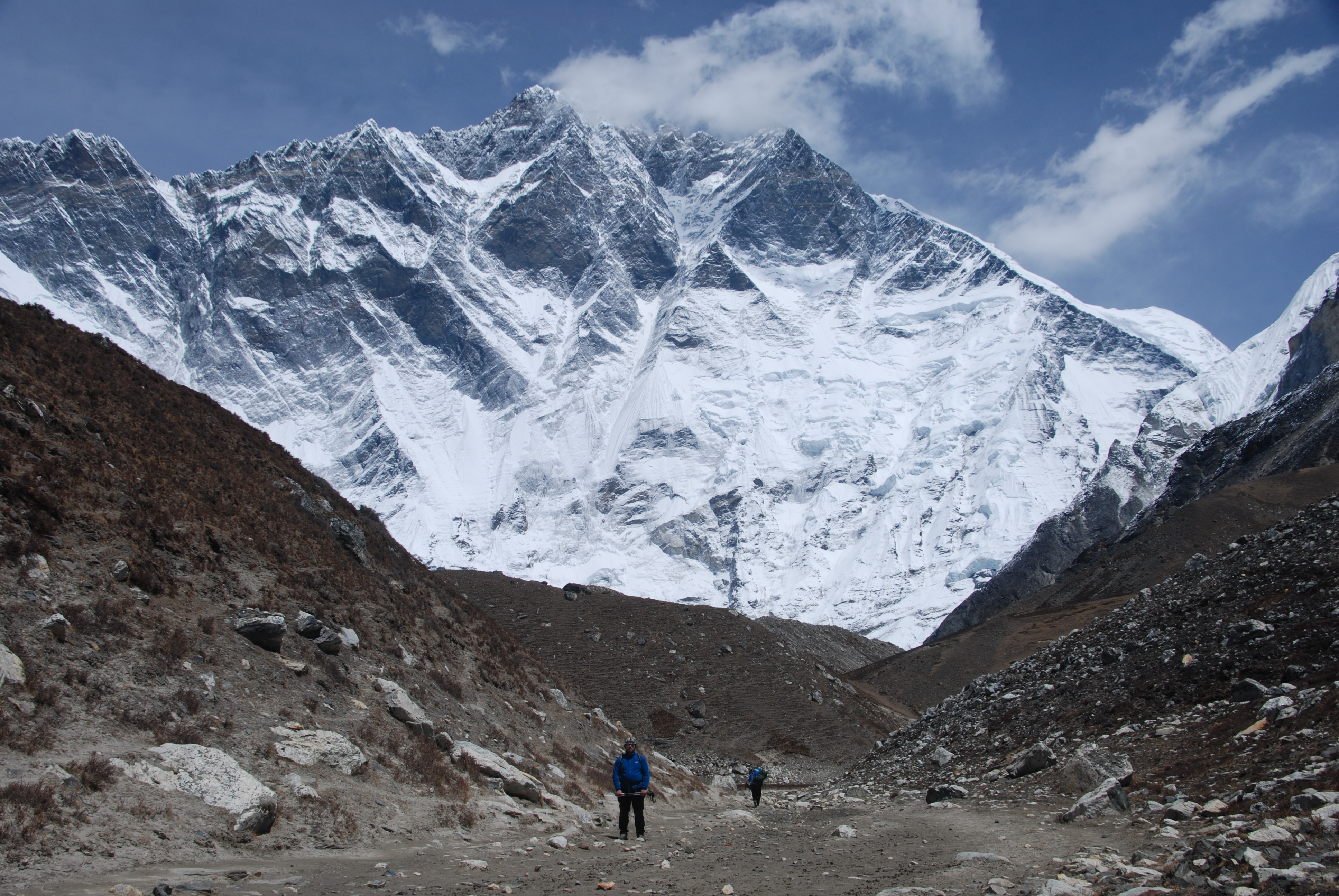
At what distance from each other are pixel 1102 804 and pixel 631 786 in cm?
758

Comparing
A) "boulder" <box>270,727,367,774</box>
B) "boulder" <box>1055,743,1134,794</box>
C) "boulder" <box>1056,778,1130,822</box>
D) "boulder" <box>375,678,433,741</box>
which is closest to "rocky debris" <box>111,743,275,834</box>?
"boulder" <box>270,727,367,774</box>

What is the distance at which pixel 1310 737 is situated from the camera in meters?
12.0

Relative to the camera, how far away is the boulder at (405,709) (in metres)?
14.6

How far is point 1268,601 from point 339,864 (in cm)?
2042

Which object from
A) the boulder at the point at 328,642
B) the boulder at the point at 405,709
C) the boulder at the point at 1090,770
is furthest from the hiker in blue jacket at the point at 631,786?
the boulder at the point at 1090,770

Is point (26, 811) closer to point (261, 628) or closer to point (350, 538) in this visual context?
point (261, 628)

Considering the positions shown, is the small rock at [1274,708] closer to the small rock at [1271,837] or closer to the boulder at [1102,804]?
the boulder at [1102,804]

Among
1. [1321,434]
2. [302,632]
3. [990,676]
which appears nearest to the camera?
[302,632]

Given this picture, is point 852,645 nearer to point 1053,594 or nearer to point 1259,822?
point 1053,594

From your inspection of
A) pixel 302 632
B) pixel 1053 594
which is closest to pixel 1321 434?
pixel 1053 594

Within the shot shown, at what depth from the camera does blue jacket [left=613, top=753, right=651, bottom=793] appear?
13242 mm

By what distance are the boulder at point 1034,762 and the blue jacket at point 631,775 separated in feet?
32.1

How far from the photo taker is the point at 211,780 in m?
9.70

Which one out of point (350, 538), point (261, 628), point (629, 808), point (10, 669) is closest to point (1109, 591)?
point (350, 538)
